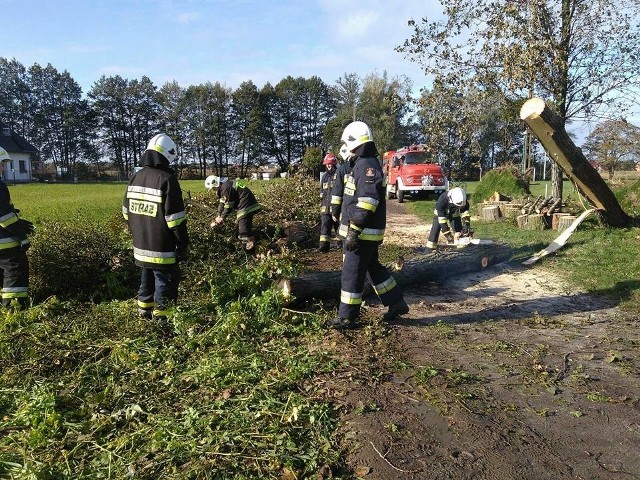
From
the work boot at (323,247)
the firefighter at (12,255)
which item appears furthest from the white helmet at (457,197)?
the firefighter at (12,255)

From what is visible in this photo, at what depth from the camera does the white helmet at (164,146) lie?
443 centimetres

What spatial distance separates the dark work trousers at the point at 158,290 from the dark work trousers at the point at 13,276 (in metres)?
1.31

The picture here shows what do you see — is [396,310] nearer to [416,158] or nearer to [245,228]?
[245,228]

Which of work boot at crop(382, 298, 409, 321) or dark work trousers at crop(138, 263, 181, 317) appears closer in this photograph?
dark work trousers at crop(138, 263, 181, 317)

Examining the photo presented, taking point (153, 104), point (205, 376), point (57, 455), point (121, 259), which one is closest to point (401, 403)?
point (205, 376)

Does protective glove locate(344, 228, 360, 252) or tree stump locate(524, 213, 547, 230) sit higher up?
protective glove locate(344, 228, 360, 252)

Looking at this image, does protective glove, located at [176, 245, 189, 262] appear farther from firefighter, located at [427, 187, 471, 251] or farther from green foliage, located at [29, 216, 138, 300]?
firefighter, located at [427, 187, 471, 251]

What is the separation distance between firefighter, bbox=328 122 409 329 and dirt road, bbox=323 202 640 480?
1.04 ft

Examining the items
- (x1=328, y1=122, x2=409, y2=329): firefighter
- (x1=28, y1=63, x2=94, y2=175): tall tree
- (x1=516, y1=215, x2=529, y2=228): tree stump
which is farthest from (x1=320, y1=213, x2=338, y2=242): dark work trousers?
(x1=28, y1=63, x2=94, y2=175): tall tree

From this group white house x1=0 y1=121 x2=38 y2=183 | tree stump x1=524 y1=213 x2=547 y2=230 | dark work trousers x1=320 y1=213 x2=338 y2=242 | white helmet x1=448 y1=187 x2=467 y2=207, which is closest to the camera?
white helmet x1=448 y1=187 x2=467 y2=207

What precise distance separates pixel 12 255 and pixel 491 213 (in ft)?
37.0

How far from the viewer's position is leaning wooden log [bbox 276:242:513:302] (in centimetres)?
502

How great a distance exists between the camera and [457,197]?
7945 millimetres

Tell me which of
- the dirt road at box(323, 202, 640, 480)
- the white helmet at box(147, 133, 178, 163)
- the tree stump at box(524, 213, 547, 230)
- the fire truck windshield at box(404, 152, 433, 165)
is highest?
the fire truck windshield at box(404, 152, 433, 165)
